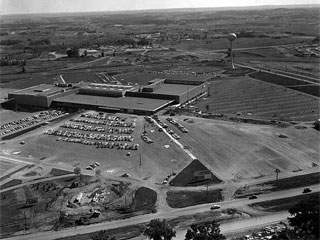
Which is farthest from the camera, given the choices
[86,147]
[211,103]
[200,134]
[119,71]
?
[119,71]

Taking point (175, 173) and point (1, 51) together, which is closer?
point (175, 173)

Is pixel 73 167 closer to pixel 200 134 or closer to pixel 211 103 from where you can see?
pixel 200 134

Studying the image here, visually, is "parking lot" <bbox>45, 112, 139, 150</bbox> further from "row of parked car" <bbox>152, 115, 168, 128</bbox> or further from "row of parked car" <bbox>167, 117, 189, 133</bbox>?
"row of parked car" <bbox>167, 117, 189, 133</bbox>

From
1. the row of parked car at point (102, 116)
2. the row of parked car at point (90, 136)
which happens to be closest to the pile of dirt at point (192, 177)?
the row of parked car at point (90, 136)

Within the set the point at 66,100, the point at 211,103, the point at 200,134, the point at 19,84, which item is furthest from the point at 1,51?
the point at 200,134

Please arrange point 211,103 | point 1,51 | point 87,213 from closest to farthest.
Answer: point 87,213, point 211,103, point 1,51

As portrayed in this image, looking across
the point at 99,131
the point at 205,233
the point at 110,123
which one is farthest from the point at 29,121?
the point at 205,233

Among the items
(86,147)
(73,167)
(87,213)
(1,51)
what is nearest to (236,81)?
(86,147)

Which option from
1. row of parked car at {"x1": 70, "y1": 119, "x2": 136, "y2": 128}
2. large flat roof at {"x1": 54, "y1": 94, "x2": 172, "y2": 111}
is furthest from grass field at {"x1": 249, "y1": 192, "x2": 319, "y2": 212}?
large flat roof at {"x1": 54, "y1": 94, "x2": 172, "y2": 111}
